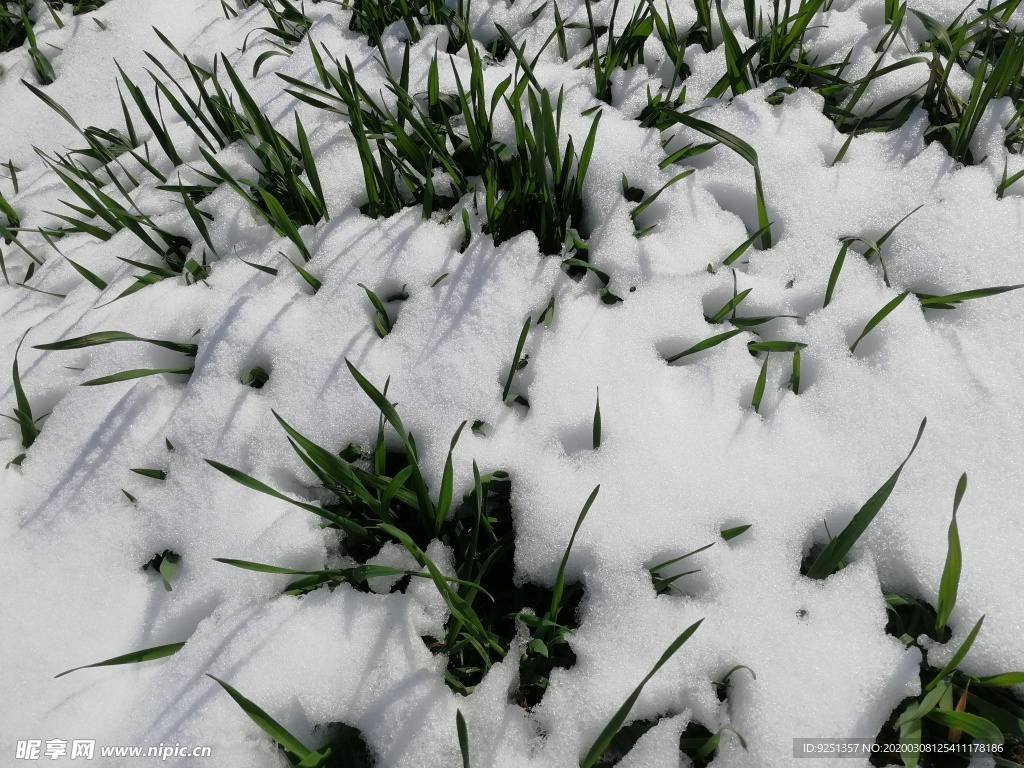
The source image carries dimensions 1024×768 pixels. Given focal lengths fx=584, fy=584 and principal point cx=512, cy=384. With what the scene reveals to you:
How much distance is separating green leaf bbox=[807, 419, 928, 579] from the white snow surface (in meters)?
0.03

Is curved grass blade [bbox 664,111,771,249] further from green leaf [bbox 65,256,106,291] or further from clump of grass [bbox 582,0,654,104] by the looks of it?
green leaf [bbox 65,256,106,291]

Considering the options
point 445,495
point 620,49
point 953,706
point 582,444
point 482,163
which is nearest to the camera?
point 953,706

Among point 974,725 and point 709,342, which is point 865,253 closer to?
point 709,342

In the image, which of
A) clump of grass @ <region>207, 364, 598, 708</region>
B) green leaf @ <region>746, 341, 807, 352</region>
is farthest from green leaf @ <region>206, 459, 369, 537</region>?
green leaf @ <region>746, 341, 807, 352</region>

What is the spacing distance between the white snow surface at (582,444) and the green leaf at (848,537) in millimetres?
30

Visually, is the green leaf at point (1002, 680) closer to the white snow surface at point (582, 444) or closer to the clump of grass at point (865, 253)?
the white snow surface at point (582, 444)

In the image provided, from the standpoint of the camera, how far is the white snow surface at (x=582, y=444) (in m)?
0.86

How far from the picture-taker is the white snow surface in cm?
86

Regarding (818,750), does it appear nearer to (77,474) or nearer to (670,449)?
(670,449)

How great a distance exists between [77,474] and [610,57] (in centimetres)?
147

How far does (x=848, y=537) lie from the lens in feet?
2.75

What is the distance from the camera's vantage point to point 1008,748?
0.80m

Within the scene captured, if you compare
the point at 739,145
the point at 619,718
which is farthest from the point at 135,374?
the point at 739,145

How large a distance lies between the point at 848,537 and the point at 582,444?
0.42m
